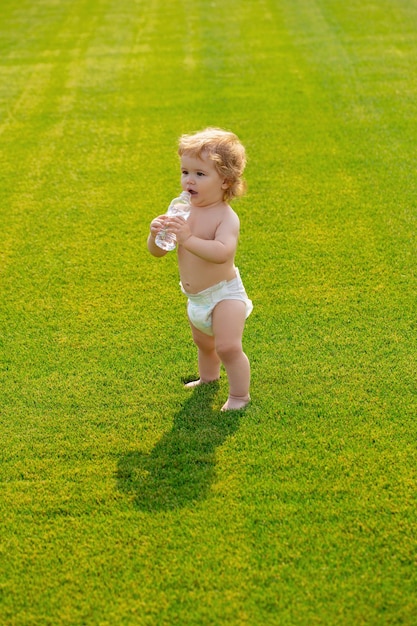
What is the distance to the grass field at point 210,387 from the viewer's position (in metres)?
2.84

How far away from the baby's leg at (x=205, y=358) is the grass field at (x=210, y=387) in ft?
0.35

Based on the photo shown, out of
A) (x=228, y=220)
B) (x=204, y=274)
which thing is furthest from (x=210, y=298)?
(x=228, y=220)

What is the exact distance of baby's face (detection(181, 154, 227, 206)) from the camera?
338 centimetres

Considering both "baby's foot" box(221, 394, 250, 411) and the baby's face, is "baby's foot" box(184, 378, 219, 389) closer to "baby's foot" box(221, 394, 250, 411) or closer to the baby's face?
"baby's foot" box(221, 394, 250, 411)

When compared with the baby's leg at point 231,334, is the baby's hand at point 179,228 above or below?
above

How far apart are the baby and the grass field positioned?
37cm

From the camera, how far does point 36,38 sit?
11.7 meters

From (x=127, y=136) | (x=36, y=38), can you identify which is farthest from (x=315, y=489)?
(x=36, y=38)

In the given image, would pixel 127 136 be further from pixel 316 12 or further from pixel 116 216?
pixel 316 12

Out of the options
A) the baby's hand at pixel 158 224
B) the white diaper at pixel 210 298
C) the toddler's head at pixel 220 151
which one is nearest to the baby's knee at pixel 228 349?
the white diaper at pixel 210 298

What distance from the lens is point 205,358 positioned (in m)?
3.92

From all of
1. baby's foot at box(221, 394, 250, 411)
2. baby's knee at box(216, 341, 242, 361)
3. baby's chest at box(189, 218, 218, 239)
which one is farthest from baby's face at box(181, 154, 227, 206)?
baby's foot at box(221, 394, 250, 411)

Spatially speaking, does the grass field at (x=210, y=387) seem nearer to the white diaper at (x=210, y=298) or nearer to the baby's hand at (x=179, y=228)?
the white diaper at (x=210, y=298)

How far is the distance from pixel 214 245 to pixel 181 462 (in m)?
1.03
